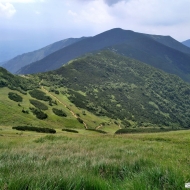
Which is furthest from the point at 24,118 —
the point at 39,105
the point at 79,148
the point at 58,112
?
the point at 79,148

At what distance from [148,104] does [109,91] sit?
3691cm

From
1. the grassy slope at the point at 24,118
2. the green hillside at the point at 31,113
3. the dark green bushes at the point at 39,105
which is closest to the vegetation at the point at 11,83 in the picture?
the green hillside at the point at 31,113

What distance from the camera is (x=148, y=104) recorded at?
191625 mm

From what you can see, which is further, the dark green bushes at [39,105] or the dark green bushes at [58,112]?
the dark green bushes at [58,112]

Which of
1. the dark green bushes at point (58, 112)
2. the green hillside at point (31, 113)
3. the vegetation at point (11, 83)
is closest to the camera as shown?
the green hillside at point (31, 113)

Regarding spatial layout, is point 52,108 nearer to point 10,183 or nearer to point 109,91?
point 10,183

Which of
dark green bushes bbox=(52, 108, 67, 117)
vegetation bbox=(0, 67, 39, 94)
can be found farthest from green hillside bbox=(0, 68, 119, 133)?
vegetation bbox=(0, 67, 39, 94)

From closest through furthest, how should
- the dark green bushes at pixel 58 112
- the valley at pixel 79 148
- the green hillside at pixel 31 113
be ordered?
1. the valley at pixel 79 148
2. the green hillside at pixel 31 113
3. the dark green bushes at pixel 58 112

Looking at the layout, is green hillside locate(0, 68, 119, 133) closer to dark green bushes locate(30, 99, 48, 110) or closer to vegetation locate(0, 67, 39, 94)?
Result: dark green bushes locate(30, 99, 48, 110)

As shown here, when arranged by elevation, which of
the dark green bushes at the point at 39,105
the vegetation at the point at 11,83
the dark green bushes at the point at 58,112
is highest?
the vegetation at the point at 11,83

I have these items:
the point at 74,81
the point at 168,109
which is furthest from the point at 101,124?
the point at 168,109

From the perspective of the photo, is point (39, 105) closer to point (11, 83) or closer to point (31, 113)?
point (31, 113)

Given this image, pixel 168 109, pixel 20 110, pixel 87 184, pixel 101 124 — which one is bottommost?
pixel 168 109

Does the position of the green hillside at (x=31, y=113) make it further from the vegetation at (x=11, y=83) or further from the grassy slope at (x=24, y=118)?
the vegetation at (x=11, y=83)
